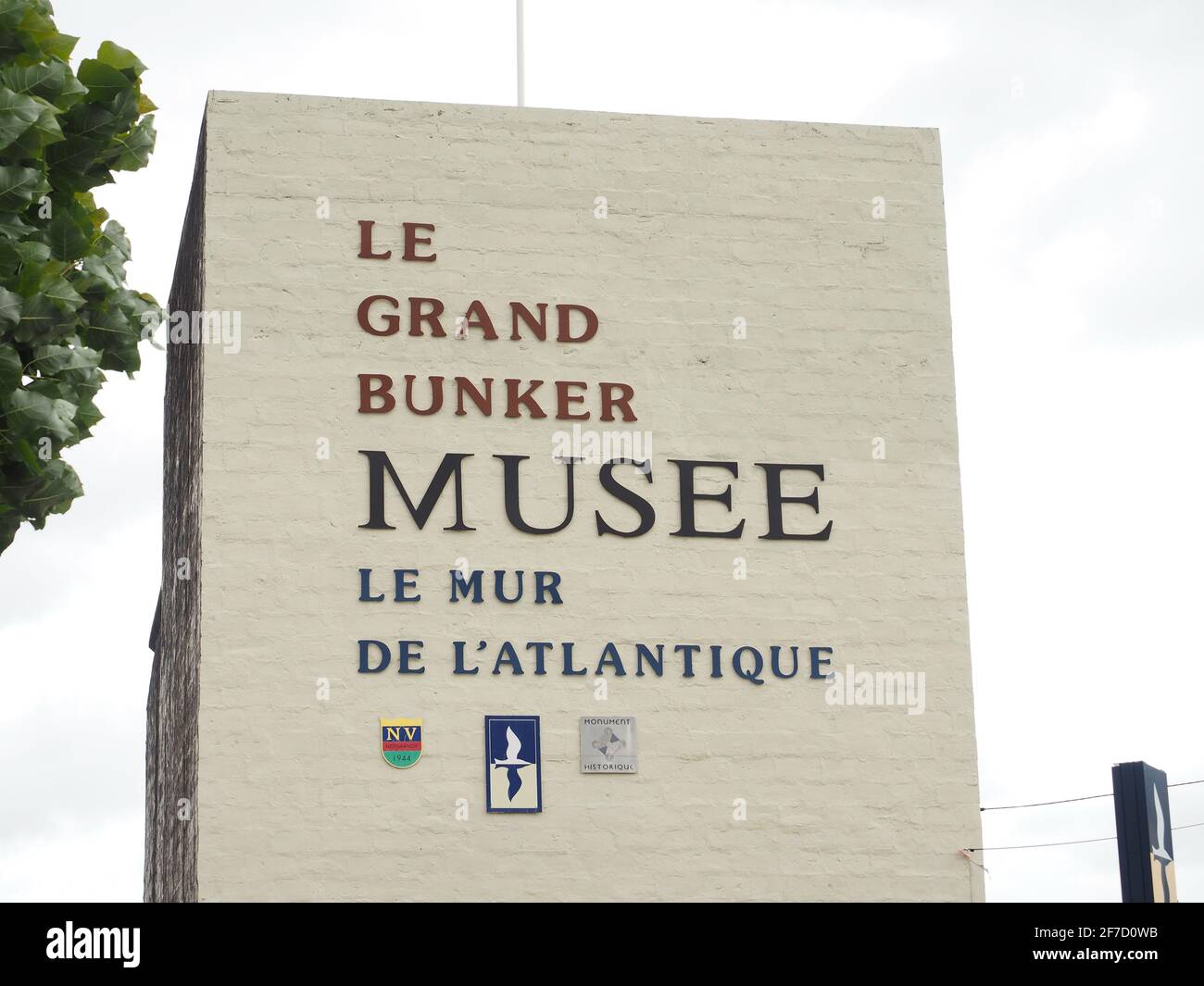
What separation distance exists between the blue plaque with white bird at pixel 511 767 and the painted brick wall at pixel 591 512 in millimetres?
111

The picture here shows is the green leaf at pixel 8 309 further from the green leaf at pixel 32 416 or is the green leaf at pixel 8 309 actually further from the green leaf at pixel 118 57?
the green leaf at pixel 118 57

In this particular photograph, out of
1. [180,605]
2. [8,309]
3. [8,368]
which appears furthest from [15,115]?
[180,605]

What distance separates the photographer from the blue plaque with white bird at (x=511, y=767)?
1603cm

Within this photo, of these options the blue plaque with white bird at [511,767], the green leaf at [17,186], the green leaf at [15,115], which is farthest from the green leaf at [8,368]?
the blue plaque with white bird at [511,767]

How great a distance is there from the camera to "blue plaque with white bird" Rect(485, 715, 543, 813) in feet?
52.6

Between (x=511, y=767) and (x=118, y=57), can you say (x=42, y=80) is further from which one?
(x=511, y=767)

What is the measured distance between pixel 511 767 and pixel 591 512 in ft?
7.40

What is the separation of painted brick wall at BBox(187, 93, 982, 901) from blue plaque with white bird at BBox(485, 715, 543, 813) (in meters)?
0.11

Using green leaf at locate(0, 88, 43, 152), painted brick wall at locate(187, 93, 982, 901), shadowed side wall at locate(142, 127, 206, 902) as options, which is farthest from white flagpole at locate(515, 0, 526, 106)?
green leaf at locate(0, 88, 43, 152)

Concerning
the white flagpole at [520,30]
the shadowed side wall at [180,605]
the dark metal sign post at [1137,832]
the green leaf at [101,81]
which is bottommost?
the dark metal sign post at [1137,832]

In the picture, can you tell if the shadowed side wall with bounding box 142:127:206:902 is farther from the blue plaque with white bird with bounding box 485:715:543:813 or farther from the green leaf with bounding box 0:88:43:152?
the green leaf with bounding box 0:88:43:152

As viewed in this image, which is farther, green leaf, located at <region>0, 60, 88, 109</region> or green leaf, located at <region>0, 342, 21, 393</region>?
green leaf, located at <region>0, 60, 88, 109</region>

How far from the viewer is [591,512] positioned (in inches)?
661
